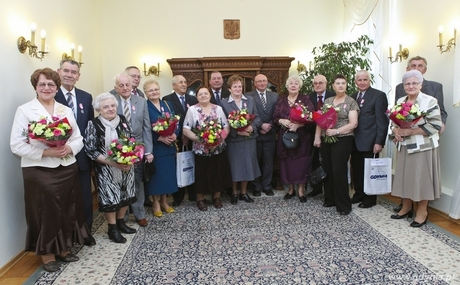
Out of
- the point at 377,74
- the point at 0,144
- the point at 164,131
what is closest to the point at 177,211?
the point at 164,131

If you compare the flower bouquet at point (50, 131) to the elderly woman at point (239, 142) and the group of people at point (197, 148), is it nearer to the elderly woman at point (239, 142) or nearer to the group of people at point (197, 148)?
the group of people at point (197, 148)

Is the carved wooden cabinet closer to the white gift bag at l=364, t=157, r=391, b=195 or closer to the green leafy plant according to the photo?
the green leafy plant

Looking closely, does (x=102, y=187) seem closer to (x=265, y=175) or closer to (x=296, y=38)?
(x=265, y=175)

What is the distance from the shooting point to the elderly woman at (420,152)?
3.29 metres

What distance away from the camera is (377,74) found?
215 inches

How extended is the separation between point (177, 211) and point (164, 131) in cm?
113

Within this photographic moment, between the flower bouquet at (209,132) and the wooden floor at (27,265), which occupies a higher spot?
the flower bouquet at (209,132)

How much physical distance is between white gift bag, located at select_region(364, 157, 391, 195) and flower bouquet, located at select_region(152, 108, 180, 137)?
227 cm

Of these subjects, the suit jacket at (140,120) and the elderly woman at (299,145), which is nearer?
the suit jacket at (140,120)

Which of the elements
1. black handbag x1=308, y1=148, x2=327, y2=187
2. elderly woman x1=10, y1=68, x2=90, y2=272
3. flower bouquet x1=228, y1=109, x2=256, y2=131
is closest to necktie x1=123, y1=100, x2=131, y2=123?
elderly woman x1=10, y1=68, x2=90, y2=272

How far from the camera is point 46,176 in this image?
8.66 feet

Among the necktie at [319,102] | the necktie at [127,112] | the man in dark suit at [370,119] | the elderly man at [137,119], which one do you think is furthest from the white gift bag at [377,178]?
the necktie at [127,112]

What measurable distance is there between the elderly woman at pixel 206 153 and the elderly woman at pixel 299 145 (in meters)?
0.79

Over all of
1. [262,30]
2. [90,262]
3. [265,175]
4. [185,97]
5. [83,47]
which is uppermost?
[262,30]
